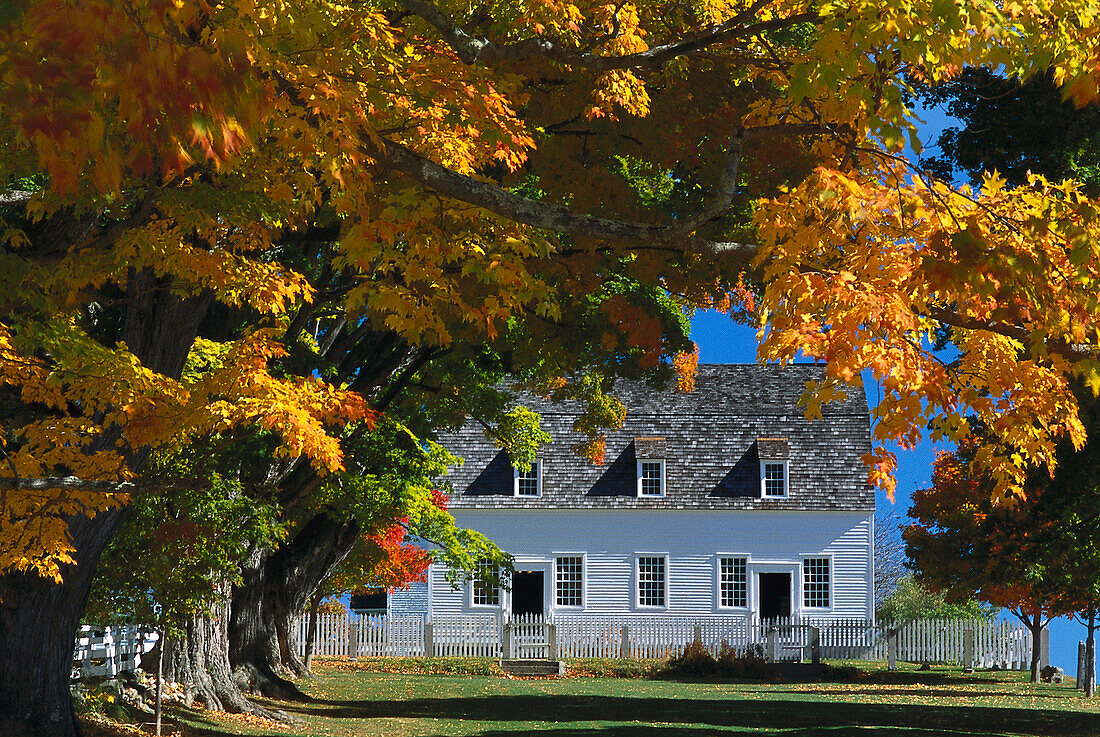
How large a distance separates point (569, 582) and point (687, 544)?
14.9ft

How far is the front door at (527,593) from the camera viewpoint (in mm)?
41969

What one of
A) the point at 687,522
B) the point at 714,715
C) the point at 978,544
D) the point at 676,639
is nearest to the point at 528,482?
the point at 687,522

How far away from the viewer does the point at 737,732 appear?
59.4 ft

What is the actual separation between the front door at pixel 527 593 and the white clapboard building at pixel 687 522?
53mm

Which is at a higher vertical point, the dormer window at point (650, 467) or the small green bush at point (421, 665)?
the dormer window at point (650, 467)

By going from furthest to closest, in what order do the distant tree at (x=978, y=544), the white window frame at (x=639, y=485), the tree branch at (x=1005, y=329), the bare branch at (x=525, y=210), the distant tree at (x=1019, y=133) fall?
the white window frame at (x=639, y=485) → the distant tree at (x=978, y=544) → the distant tree at (x=1019, y=133) → the tree branch at (x=1005, y=329) → the bare branch at (x=525, y=210)

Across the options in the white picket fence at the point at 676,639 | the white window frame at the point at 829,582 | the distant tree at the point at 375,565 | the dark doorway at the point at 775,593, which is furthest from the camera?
the dark doorway at the point at 775,593

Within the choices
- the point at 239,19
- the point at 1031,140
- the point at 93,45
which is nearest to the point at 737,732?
the point at 1031,140

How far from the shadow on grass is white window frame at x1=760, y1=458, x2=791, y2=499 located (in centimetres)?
1572

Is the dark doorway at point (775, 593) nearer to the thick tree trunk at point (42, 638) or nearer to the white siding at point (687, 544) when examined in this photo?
the white siding at point (687, 544)

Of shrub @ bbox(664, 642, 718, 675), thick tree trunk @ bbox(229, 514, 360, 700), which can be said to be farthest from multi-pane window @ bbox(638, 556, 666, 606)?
thick tree trunk @ bbox(229, 514, 360, 700)

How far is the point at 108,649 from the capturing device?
1805 centimetres

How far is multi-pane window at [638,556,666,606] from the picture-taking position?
4066cm

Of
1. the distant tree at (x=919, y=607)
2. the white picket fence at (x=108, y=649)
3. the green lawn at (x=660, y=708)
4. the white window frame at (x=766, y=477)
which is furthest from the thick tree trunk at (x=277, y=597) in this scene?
the distant tree at (x=919, y=607)
